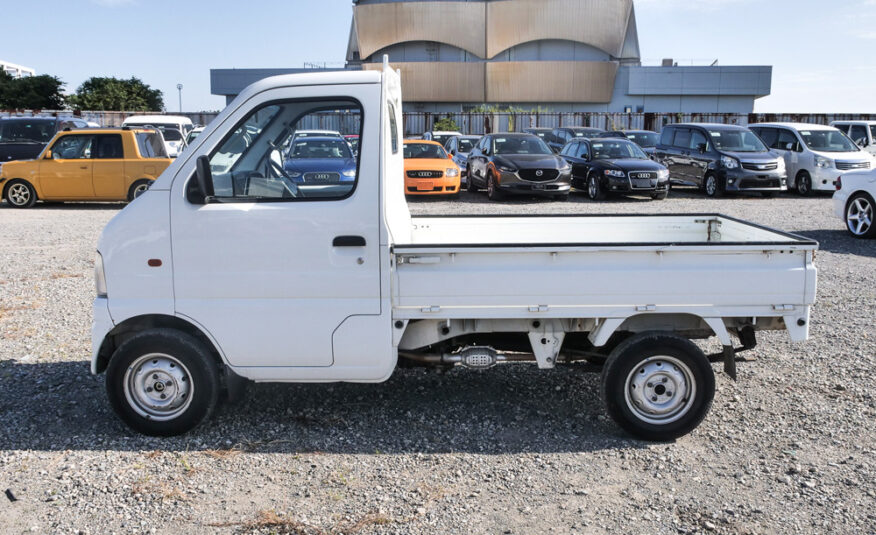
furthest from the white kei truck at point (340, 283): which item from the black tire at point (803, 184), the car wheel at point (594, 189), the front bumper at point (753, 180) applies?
the black tire at point (803, 184)

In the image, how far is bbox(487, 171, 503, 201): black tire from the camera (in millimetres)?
19875

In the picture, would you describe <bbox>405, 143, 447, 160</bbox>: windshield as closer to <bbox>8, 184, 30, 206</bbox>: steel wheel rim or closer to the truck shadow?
<bbox>8, 184, 30, 206</bbox>: steel wheel rim

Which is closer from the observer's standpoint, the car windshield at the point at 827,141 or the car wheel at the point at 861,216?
the car wheel at the point at 861,216

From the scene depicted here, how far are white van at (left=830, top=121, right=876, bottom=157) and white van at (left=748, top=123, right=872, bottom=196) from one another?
271cm

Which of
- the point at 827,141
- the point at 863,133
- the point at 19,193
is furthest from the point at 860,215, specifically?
the point at 19,193

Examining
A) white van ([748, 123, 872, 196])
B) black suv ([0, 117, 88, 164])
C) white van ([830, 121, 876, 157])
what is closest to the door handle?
black suv ([0, 117, 88, 164])

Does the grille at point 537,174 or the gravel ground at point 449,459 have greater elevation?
the grille at point 537,174

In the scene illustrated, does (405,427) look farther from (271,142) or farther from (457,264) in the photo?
(271,142)

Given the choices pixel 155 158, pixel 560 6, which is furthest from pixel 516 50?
pixel 155 158

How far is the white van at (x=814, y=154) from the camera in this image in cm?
2091

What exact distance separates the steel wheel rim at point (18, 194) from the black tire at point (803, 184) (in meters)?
20.2

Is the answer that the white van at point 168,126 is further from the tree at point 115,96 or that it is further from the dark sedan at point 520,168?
the tree at point 115,96

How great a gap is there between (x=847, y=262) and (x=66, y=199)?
55.1 ft

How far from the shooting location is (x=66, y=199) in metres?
18.9
